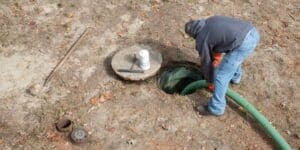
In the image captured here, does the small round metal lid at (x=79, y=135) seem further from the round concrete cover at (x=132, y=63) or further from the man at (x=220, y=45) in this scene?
the man at (x=220, y=45)

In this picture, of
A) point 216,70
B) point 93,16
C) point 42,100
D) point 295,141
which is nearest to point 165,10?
point 93,16

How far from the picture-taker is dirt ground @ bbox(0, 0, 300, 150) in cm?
512

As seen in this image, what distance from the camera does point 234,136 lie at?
5.08 metres

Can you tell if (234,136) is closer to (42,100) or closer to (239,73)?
(239,73)

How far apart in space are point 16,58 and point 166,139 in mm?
2969

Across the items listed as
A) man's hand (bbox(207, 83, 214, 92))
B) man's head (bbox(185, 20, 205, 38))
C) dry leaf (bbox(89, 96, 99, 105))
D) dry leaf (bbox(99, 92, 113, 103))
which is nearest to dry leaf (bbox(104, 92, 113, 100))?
Answer: dry leaf (bbox(99, 92, 113, 103))

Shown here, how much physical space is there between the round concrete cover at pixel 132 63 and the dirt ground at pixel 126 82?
0.16 meters

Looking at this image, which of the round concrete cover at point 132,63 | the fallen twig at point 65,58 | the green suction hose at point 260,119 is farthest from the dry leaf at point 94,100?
the green suction hose at point 260,119

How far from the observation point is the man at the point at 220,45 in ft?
15.6

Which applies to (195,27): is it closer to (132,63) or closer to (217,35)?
(217,35)

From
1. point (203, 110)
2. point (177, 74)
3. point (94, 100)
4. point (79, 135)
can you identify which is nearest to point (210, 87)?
point (203, 110)

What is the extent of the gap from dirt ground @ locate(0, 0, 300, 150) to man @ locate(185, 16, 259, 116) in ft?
1.60

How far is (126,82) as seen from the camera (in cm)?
581

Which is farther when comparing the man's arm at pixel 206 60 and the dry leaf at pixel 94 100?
the dry leaf at pixel 94 100
